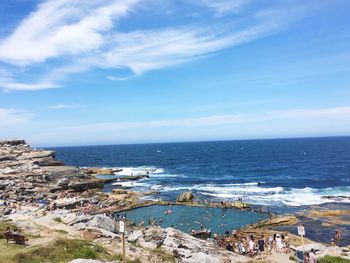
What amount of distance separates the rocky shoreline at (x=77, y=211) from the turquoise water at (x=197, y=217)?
2.92m

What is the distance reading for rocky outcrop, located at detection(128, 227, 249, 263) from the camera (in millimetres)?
26478

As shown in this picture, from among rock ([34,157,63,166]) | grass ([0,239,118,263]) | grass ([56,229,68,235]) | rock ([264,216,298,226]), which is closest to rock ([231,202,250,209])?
rock ([264,216,298,226])

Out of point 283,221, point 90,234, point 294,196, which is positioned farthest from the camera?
point 294,196

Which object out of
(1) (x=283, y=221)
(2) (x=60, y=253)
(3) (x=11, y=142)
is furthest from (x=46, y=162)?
(2) (x=60, y=253)

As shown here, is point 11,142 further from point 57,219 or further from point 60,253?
point 60,253

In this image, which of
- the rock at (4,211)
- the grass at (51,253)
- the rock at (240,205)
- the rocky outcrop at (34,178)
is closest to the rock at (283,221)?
the rock at (240,205)

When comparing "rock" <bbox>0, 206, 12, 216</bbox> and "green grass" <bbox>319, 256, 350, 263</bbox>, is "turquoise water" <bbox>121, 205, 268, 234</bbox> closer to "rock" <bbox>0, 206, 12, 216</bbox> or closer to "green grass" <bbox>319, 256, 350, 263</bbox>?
"rock" <bbox>0, 206, 12, 216</bbox>

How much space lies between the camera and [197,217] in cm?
5419

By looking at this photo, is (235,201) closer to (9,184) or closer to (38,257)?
(9,184)

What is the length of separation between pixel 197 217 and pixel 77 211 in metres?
17.5

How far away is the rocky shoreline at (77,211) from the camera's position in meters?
28.0

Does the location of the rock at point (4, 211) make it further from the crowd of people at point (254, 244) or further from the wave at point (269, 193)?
the wave at point (269, 193)

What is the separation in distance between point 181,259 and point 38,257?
388 inches

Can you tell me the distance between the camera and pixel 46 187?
71.4 meters
